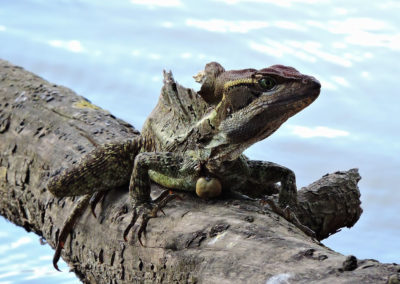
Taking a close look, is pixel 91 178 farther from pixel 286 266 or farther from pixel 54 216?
pixel 286 266

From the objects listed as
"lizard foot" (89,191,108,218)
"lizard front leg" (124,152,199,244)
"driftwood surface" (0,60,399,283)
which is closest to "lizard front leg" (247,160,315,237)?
"driftwood surface" (0,60,399,283)

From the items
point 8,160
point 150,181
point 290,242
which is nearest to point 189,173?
point 150,181

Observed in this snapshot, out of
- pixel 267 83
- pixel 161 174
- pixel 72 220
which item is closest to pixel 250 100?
pixel 267 83

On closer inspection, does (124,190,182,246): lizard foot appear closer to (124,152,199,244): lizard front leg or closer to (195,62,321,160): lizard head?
(124,152,199,244): lizard front leg

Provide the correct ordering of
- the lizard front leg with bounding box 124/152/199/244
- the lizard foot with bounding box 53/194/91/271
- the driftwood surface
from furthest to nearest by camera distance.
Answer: the lizard foot with bounding box 53/194/91/271
the lizard front leg with bounding box 124/152/199/244
the driftwood surface

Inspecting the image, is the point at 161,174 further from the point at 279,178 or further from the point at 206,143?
the point at 279,178

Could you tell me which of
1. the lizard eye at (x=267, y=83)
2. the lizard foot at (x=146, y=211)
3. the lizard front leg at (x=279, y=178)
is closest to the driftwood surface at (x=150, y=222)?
the lizard foot at (x=146, y=211)
